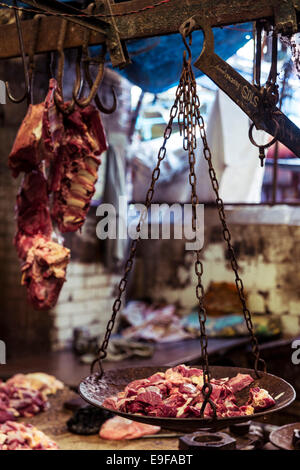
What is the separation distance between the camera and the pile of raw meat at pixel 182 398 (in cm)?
284

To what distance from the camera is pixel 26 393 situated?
6.19 meters

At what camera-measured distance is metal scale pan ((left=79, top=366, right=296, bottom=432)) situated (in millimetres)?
2604

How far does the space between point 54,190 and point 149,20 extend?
1.50 m

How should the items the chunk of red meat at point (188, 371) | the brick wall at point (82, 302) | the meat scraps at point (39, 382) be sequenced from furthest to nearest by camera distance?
the brick wall at point (82, 302) < the meat scraps at point (39, 382) < the chunk of red meat at point (188, 371)

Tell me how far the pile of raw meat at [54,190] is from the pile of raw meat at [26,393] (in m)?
1.96

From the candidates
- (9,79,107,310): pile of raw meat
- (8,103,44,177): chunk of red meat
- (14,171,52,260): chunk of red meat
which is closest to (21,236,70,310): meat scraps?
(9,79,107,310): pile of raw meat

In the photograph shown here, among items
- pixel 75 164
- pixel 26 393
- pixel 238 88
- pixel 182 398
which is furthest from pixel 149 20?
pixel 26 393

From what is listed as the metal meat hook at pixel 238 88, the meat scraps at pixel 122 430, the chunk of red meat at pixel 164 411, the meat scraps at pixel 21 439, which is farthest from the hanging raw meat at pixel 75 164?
the meat scraps at pixel 122 430

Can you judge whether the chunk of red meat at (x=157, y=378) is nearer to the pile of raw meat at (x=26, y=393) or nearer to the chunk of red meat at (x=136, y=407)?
the chunk of red meat at (x=136, y=407)

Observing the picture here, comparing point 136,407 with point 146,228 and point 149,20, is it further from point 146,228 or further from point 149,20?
point 146,228

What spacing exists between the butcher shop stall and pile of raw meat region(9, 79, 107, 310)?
0.01m

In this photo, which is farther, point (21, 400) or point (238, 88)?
point (21, 400)

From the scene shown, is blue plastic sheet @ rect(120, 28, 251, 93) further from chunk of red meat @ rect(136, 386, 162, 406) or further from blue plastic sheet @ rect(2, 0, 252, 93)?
chunk of red meat @ rect(136, 386, 162, 406)

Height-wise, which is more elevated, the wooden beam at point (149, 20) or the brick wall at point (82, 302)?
the wooden beam at point (149, 20)
